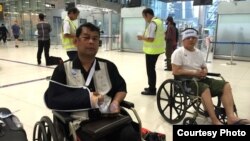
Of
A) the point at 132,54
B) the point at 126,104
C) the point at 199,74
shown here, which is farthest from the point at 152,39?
the point at 132,54

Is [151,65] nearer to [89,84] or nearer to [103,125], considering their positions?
[89,84]

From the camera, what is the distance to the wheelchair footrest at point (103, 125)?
4.67 feet

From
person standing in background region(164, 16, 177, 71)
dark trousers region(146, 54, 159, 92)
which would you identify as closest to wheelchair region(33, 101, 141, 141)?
dark trousers region(146, 54, 159, 92)

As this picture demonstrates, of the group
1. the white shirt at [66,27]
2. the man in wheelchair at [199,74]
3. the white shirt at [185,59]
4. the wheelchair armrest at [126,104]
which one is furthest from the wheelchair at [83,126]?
the white shirt at [66,27]

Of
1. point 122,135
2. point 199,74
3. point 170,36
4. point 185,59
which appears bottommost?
point 122,135

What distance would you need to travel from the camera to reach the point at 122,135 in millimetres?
1505

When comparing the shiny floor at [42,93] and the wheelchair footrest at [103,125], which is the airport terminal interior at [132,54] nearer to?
the shiny floor at [42,93]

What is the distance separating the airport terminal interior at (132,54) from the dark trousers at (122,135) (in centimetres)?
97

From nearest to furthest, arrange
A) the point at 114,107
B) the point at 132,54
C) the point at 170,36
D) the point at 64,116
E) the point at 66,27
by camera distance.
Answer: the point at 64,116 < the point at 114,107 < the point at 66,27 < the point at 170,36 < the point at 132,54

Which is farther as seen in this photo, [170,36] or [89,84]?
[170,36]

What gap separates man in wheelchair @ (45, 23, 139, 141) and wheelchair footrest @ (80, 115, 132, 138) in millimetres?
41

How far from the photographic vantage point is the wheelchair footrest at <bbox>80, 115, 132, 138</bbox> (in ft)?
4.67

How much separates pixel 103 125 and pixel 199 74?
141 centimetres

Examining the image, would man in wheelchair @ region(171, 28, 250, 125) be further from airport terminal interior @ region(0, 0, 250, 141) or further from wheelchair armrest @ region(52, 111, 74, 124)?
wheelchair armrest @ region(52, 111, 74, 124)
